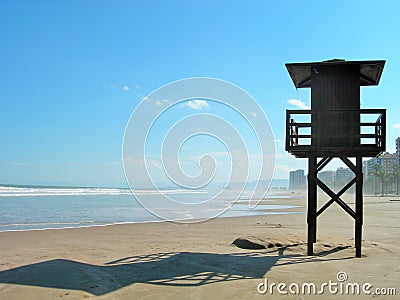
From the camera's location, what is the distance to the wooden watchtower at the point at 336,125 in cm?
1255

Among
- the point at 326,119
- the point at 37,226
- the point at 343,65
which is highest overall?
the point at 343,65

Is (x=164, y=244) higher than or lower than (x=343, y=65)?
lower

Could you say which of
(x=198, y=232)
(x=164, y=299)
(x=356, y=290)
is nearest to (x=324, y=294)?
(x=356, y=290)

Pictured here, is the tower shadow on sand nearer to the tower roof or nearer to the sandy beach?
the sandy beach

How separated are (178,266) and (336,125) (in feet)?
21.4

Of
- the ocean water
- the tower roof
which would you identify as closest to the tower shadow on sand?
the tower roof

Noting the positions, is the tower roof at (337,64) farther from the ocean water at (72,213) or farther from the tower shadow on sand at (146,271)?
the ocean water at (72,213)

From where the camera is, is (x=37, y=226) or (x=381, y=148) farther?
(x=37, y=226)

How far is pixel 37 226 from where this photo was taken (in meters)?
21.6

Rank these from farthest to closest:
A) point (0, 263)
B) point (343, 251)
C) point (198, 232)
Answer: point (198, 232) < point (343, 251) < point (0, 263)

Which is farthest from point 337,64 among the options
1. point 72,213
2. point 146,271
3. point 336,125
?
point 72,213

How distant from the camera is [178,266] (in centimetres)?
1062

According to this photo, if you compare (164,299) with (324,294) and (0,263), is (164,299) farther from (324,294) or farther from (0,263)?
(0,263)

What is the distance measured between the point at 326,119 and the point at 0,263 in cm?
1004
